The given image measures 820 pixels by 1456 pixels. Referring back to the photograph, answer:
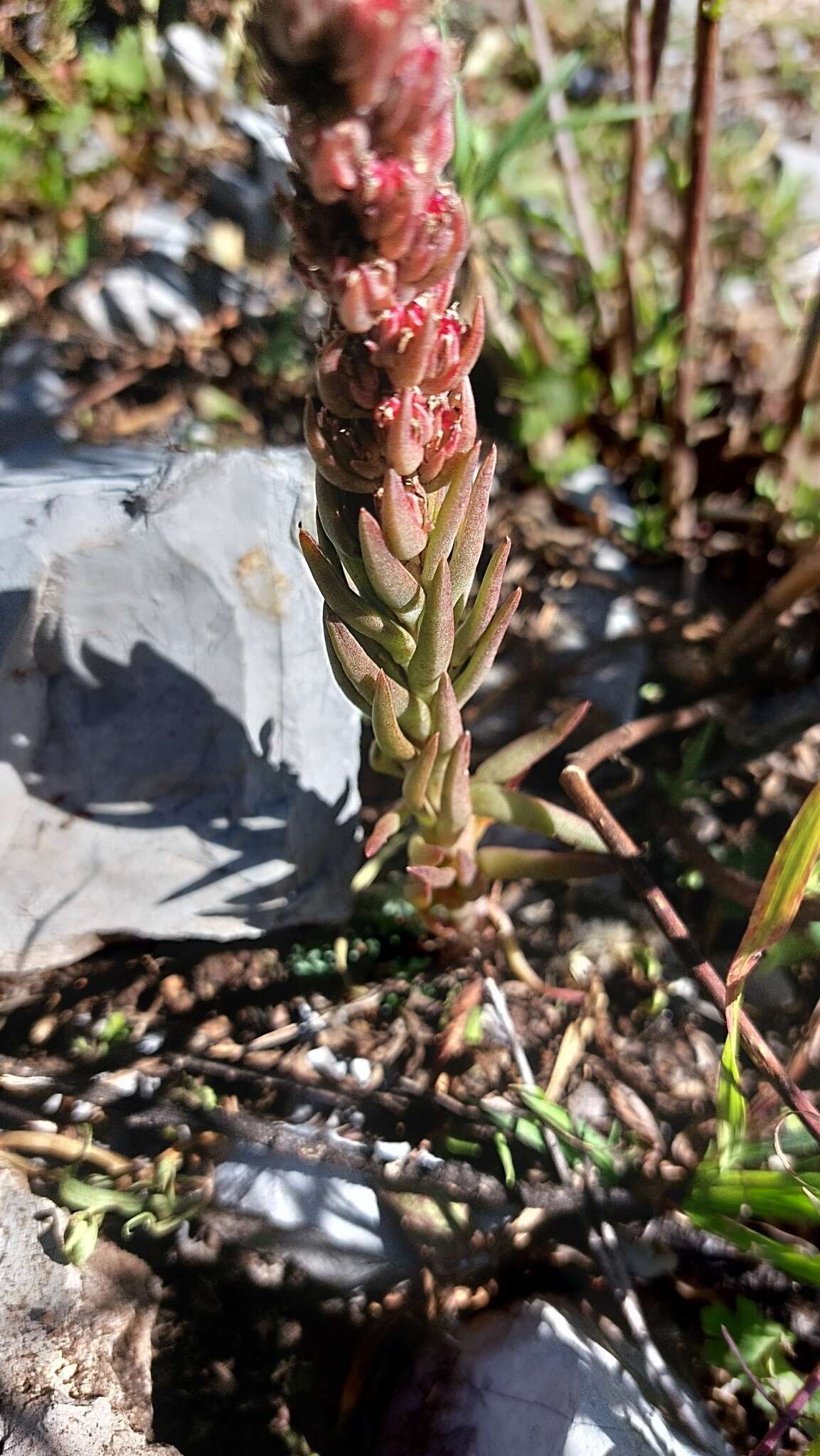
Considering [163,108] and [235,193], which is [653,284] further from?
[163,108]

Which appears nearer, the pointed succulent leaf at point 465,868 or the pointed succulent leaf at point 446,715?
the pointed succulent leaf at point 446,715

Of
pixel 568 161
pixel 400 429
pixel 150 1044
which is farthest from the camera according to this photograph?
pixel 568 161

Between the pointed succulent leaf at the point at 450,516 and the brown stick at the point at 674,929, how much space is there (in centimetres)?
53

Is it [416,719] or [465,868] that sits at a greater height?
[416,719]

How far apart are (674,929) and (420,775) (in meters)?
0.48

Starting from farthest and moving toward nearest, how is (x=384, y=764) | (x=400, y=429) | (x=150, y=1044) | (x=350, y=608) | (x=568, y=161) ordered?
(x=568, y=161), (x=150, y=1044), (x=384, y=764), (x=350, y=608), (x=400, y=429)

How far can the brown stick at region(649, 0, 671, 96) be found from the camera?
210 centimetres

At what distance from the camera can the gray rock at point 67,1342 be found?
128cm

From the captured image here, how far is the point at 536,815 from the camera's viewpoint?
1.71 metres

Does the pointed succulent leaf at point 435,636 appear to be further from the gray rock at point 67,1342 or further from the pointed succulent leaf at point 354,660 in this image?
the gray rock at point 67,1342

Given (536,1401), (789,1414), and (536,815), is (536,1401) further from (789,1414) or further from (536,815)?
(536,815)

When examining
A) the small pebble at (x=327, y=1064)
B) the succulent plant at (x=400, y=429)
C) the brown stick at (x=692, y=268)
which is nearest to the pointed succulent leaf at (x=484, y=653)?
the succulent plant at (x=400, y=429)

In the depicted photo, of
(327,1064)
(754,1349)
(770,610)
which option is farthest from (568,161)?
(754,1349)

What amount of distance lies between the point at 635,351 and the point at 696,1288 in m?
2.12
